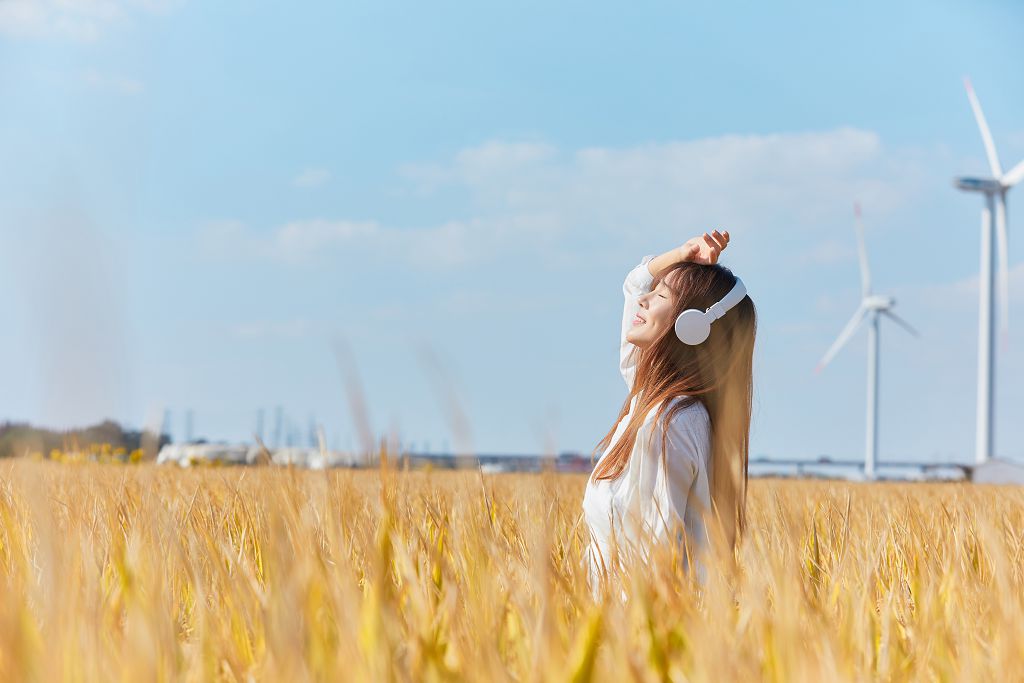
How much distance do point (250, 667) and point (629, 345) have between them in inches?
93.7

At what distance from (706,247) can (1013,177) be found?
85.3 feet

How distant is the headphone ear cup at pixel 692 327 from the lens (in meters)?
2.96

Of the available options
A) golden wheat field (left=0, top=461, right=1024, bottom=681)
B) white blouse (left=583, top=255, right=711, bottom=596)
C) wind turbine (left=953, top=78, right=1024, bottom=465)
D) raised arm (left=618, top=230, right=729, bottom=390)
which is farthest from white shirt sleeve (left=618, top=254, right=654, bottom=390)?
wind turbine (left=953, top=78, right=1024, bottom=465)

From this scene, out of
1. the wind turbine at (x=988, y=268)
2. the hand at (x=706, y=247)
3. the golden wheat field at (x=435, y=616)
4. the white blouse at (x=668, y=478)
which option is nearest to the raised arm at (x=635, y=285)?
the hand at (x=706, y=247)

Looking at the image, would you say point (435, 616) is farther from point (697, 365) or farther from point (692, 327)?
point (697, 365)

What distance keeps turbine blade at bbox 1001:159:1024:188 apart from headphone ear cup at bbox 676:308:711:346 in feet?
82.7

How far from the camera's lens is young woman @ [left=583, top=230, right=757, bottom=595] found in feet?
9.77

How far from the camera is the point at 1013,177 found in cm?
2550

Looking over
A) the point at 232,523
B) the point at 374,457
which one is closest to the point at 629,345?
the point at 232,523

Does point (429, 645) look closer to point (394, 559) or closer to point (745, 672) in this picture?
point (745, 672)

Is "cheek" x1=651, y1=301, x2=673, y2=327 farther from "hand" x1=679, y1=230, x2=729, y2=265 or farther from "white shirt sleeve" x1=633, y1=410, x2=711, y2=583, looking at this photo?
"white shirt sleeve" x1=633, y1=410, x2=711, y2=583

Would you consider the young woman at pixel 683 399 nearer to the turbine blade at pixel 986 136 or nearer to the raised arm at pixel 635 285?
the raised arm at pixel 635 285

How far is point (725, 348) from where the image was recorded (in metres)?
3.21

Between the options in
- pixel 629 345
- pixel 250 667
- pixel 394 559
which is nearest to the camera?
pixel 250 667
